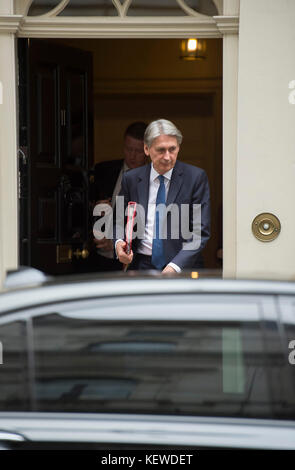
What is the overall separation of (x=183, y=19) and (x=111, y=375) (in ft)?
12.9

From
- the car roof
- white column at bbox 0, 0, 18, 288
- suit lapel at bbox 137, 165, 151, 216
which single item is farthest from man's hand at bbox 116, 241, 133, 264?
the car roof

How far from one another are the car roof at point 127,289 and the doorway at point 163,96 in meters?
8.09

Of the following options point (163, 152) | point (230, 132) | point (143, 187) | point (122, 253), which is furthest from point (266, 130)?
point (122, 253)

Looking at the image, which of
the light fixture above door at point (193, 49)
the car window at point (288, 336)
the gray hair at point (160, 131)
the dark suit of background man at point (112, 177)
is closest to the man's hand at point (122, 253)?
the gray hair at point (160, 131)

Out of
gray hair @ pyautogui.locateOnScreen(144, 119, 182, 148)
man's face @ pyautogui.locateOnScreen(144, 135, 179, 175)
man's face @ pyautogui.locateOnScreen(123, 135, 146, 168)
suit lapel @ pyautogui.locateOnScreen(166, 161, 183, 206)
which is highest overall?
man's face @ pyautogui.locateOnScreen(123, 135, 146, 168)

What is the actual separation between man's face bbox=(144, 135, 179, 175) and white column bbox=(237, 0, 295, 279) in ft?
1.75

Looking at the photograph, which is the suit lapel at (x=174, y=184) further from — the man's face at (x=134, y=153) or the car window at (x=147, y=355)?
the car window at (x=147, y=355)

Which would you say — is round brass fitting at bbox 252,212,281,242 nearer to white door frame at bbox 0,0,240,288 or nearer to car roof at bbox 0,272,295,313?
white door frame at bbox 0,0,240,288

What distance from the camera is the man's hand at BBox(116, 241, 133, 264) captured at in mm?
5859

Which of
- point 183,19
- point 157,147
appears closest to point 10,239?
point 157,147

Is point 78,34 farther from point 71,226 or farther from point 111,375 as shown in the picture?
point 111,375

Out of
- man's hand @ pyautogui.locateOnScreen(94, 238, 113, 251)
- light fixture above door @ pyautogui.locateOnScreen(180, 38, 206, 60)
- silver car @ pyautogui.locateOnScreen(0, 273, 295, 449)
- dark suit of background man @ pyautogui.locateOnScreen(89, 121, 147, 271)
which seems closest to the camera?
silver car @ pyautogui.locateOnScreen(0, 273, 295, 449)

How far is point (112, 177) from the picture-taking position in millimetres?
7742

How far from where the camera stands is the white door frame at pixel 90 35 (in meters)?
6.29
